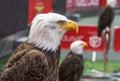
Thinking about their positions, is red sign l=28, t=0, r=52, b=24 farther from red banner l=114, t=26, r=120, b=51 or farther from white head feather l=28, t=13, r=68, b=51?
white head feather l=28, t=13, r=68, b=51

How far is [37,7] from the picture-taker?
11.4 meters

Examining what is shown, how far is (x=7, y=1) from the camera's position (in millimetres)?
9781

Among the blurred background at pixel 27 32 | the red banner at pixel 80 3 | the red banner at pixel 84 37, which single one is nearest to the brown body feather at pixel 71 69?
the blurred background at pixel 27 32

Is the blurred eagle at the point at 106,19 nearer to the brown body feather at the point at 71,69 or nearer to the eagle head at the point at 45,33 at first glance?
the brown body feather at the point at 71,69

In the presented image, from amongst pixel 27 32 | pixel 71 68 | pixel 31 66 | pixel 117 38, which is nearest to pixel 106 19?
pixel 117 38

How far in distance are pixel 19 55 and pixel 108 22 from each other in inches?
353

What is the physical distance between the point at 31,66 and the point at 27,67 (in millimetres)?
46

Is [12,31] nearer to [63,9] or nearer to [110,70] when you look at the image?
[110,70]

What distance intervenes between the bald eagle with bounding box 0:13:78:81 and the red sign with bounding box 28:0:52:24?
18.2 feet

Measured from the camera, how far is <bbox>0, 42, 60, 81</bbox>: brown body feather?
4.87 m

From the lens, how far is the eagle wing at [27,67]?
4.86 meters

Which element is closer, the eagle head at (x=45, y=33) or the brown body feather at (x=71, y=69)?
the eagle head at (x=45, y=33)

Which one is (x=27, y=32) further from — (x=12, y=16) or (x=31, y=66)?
(x=31, y=66)

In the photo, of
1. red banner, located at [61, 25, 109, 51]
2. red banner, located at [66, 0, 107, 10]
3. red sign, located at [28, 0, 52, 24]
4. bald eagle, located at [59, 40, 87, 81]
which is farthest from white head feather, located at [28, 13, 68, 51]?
red banner, located at [66, 0, 107, 10]
